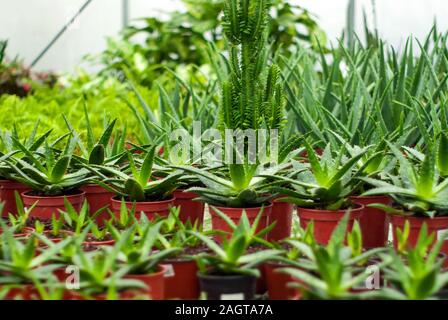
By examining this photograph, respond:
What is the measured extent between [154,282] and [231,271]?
13 cm

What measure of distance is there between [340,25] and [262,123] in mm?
3405

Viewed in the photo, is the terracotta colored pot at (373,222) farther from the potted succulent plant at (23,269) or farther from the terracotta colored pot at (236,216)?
the potted succulent plant at (23,269)

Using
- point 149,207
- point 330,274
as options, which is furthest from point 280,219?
point 330,274

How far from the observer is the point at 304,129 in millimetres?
2391

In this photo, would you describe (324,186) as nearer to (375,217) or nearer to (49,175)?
(375,217)

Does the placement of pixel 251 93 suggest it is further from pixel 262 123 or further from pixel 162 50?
pixel 162 50

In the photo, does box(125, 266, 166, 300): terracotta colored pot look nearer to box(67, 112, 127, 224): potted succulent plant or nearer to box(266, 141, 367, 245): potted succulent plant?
box(266, 141, 367, 245): potted succulent plant

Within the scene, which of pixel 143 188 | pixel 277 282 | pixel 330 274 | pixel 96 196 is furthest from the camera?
pixel 96 196

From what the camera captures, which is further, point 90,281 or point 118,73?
point 118,73

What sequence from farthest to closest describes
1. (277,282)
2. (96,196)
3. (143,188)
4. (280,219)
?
(96,196) < (280,219) < (143,188) < (277,282)

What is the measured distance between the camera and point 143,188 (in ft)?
5.01

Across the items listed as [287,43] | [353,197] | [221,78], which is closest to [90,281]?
[353,197]

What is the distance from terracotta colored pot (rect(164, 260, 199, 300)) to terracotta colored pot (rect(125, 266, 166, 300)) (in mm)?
61

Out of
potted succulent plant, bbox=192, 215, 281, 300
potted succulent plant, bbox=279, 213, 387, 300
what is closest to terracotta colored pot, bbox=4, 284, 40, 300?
potted succulent plant, bbox=192, 215, 281, 300
